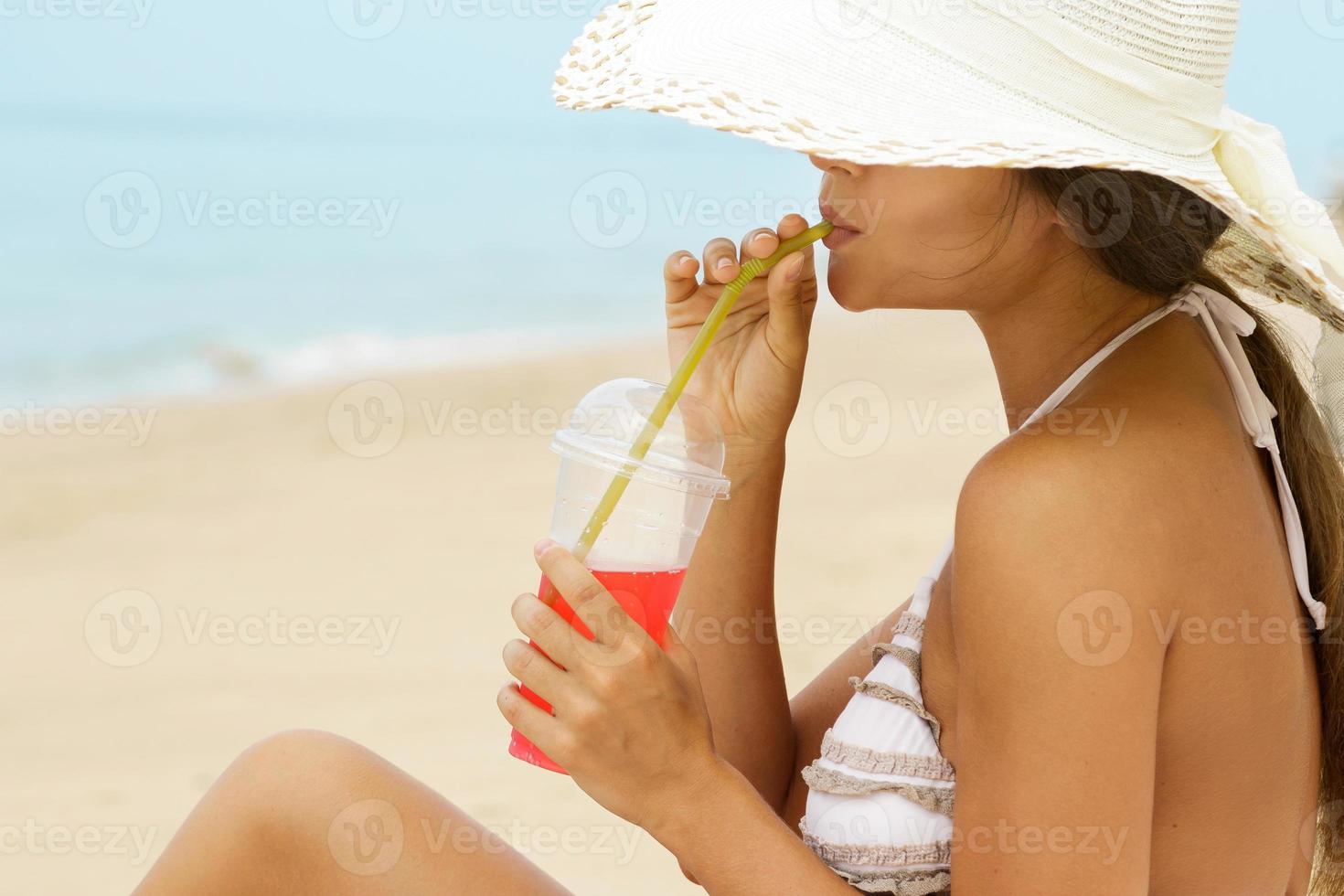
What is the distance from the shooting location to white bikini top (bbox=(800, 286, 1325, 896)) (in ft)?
5.45

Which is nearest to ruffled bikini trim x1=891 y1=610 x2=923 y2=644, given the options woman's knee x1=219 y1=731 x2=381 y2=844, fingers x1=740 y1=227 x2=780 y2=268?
fingers x1=740 y1=227 x2=780 y2=268

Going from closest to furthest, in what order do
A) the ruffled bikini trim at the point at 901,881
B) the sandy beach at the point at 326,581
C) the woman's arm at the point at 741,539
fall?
the ruffled bikini trim at the point at 901,881, the woman's arm at the point at 741,539, the sandy beach at the point at 326,581

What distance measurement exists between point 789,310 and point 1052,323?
0.39 meters

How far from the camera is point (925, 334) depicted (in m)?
10.1

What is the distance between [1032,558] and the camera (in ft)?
4.69

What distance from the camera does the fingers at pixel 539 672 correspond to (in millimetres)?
1604

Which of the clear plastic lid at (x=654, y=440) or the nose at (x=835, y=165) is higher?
the nose at (x=835, y=165)

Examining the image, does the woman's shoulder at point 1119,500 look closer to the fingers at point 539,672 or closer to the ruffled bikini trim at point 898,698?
the ruffled bikini trim at point 898,698

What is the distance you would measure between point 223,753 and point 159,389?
5638mm

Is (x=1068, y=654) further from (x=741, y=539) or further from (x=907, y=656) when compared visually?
(x=741, y=539)

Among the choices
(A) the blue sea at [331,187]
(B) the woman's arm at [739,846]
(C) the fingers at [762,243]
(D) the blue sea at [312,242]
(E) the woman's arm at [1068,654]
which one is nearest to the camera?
(E) the woman's arm at [1068,654]

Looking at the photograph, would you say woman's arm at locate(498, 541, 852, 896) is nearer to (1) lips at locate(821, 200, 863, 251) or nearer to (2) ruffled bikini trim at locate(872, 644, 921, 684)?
(2) ruffled bikini trim at locate(872, 644, 921, 684)

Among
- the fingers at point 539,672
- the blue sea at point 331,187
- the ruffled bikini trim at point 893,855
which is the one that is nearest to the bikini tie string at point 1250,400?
the ruffled bikini trim at point 893,855

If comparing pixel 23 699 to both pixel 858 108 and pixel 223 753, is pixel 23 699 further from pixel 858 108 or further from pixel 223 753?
pixel 858 108
